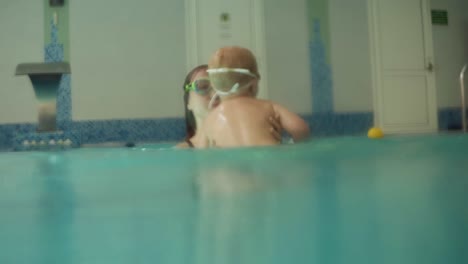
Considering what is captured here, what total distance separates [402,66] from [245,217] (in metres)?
7.20

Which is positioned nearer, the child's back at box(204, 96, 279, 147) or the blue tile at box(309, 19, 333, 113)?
the child's back at box(204, 96, 279, 147)

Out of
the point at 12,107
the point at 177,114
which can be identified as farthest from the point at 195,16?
the point at 12,107

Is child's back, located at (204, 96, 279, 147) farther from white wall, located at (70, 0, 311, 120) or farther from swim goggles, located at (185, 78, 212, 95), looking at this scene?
white wall, located at (70, 0, 311, 120)

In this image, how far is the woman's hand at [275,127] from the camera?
2.09 metres

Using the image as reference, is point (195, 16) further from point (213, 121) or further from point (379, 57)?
point (213, 121)

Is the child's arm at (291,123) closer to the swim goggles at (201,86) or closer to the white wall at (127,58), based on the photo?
the swim goggles at (201,86)

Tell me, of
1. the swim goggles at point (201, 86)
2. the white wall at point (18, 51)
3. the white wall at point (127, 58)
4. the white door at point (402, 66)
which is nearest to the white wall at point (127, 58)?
the white wall at point (127, 58)

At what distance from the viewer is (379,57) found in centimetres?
708

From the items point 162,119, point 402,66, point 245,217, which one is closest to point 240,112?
point 245,217

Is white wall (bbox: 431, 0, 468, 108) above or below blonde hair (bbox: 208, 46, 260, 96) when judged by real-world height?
above

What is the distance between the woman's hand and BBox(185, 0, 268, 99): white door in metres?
4.36

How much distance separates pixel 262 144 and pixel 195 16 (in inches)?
188

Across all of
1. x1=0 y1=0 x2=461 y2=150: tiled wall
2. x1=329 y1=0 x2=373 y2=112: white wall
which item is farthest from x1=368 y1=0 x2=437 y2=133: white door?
x1=0 y1=0 x2=461 y2=150: tiled wall

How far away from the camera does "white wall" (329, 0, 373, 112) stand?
690cm
